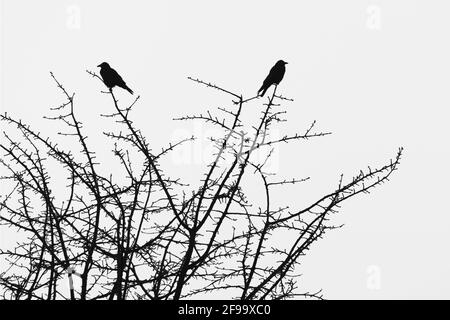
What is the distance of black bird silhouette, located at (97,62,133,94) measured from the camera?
434 inches

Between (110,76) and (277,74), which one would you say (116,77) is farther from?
(277,74)

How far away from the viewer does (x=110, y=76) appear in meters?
11.0

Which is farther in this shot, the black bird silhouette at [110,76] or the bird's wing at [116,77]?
the bird's wing at [116,77]

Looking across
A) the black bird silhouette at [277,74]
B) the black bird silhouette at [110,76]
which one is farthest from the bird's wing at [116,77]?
the black bird silhouette at [277,74]

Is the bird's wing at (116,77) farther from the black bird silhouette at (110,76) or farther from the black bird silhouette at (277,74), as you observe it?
the black bird silhouette at (277,74)

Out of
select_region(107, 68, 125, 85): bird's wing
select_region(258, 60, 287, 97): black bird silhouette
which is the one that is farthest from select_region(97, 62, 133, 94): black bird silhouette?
select_region(258, 60, 287, 97): black bird silhouette

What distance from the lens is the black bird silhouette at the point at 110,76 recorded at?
11023 millimetres

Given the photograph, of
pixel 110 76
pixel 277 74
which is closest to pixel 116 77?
pixel 110 76

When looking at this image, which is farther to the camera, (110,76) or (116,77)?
(116,77)

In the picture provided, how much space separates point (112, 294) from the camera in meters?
5.25
